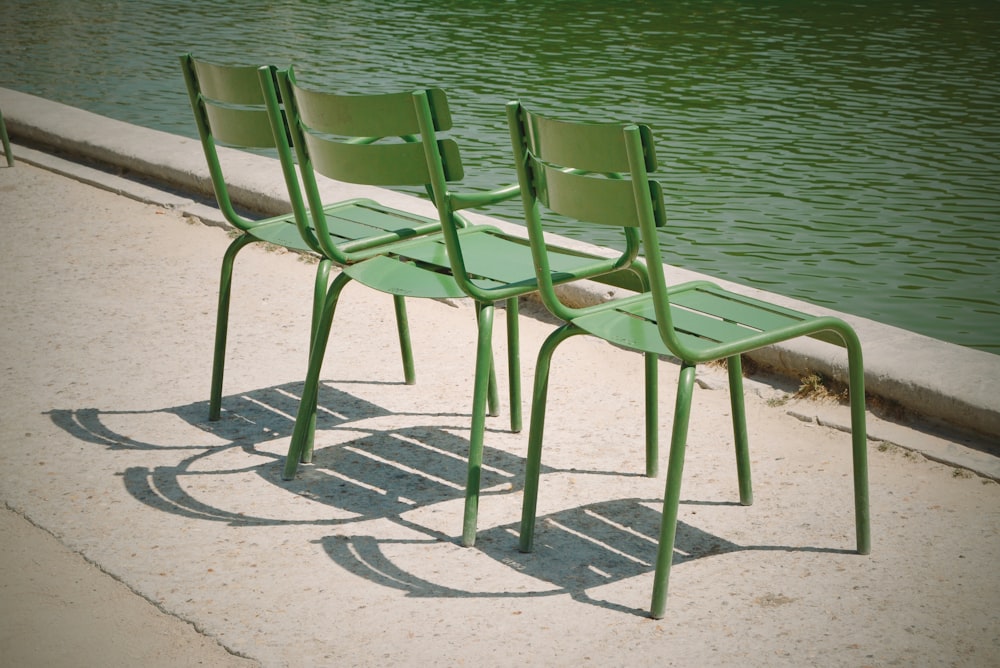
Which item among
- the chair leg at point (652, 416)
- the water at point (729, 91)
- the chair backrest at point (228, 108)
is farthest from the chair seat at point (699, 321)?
the water at point (729, 91)

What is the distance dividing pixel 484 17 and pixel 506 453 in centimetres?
1300

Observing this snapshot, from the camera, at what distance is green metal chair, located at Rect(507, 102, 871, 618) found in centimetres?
318

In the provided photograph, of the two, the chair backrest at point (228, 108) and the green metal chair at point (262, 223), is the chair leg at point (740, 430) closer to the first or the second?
the green metal chair at point (262, 223)

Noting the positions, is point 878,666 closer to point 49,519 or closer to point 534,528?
point 534,528

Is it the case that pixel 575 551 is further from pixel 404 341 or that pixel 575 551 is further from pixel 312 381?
pixel 404 341

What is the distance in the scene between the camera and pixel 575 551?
12.0 feet

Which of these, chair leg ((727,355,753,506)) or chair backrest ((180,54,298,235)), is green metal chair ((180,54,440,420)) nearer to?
chair backrest ((180,54,298,235))

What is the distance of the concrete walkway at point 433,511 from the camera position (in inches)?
126

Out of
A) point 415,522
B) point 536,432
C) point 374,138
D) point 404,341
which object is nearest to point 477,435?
point 536,432

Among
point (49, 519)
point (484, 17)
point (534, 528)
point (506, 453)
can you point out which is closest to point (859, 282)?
point (506, 453)

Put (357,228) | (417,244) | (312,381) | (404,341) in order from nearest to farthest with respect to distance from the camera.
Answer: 1. (312,381)
2. (417,244)
3. (357,228)
4. (404,341)

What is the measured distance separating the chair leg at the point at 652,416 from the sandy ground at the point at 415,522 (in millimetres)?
57

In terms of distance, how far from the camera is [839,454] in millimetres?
4262

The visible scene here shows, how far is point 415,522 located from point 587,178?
116 cm
